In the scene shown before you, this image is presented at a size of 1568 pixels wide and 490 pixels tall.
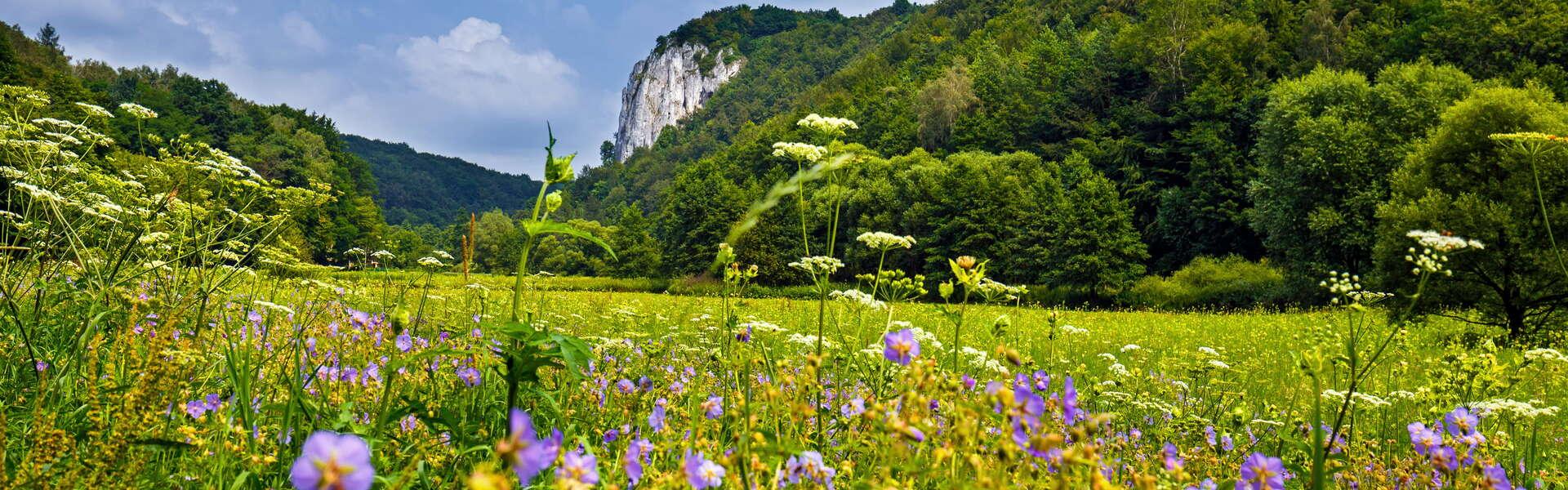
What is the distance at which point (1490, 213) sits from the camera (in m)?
12.4

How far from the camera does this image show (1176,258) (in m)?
37.4

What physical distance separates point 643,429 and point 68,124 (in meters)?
4.23

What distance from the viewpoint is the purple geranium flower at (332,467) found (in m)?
0.54

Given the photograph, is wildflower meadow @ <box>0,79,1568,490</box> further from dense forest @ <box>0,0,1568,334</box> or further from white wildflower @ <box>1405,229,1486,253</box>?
dense forest @ <box>0,0,1568,334</box>

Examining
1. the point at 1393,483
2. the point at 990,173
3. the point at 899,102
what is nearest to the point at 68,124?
the point at 1393,483

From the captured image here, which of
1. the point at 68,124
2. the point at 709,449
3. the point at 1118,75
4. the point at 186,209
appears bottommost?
the point at 709,449

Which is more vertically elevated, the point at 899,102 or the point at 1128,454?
the point at 899,102

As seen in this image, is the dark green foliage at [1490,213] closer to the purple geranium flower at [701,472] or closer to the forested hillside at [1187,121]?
the forested hillside at [1187,121]

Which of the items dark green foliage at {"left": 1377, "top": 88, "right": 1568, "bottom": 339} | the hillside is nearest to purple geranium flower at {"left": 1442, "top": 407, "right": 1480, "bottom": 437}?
dark green foliage at {"left": 1377, "top": 88, "right": 1568, "bottom": 339}

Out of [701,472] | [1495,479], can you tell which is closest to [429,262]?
[701,472]

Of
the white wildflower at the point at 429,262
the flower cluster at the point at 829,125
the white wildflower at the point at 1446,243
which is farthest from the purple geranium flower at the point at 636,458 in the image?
the white wildflower at the point at 1446,243

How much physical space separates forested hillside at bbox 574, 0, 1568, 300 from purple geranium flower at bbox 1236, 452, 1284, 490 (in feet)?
85.0

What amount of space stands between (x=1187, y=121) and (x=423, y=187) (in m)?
175

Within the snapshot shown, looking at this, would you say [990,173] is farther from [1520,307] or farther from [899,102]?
[1520,307]
